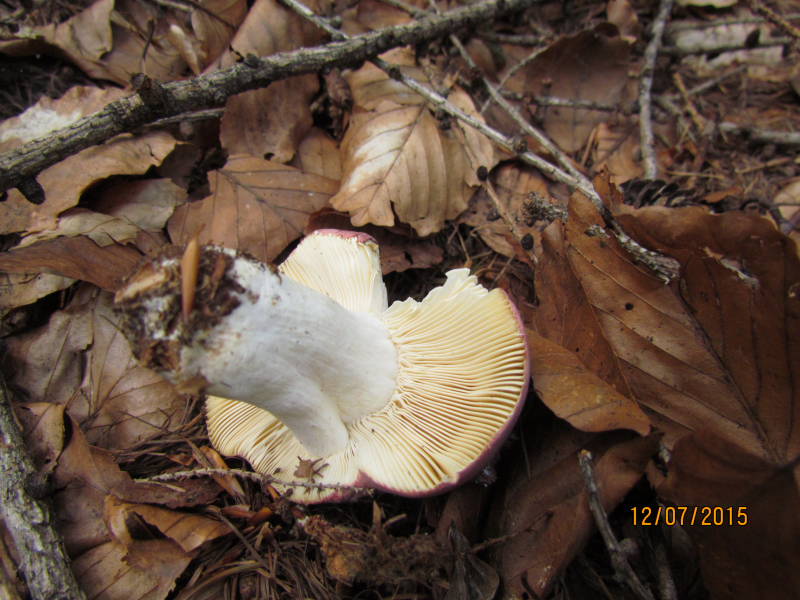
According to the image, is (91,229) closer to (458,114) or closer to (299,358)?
(299,358)

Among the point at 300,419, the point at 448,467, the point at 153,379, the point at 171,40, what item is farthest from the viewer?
the point at 171,40

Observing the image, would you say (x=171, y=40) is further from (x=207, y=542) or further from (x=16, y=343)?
(x=207, y=542)

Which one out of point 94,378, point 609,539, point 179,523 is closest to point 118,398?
point 94,378

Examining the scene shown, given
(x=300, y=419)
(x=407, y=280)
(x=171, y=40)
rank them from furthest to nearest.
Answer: (x=171, y=40), (x=407, y=280), (x=300, y=419)

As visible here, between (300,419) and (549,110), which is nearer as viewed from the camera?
(300,419)

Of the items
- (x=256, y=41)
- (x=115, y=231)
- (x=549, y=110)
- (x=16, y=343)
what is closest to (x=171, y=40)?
(x=256, y=41)

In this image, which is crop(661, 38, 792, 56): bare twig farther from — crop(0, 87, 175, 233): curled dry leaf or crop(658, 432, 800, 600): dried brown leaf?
crop(0, 87, 175, 233): curled dry leaf

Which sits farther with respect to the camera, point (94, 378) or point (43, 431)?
point (94, 378)
